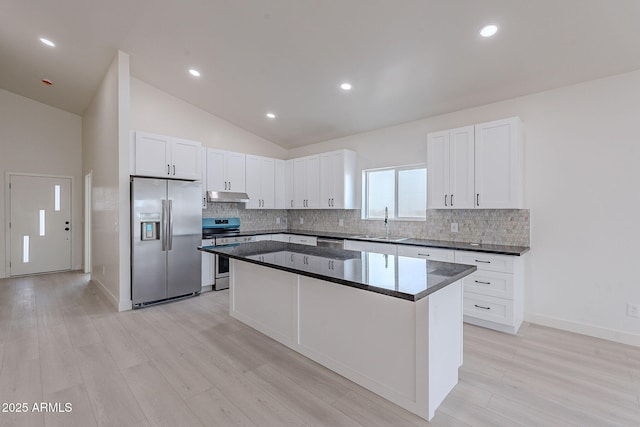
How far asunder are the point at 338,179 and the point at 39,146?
20.0ft

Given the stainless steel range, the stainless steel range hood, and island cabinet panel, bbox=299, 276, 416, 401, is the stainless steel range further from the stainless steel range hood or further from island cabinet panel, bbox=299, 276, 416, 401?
island cabinet panel, bbox=299, 276, 416, 401

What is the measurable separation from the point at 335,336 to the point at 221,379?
95cm

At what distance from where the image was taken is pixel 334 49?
3148mm

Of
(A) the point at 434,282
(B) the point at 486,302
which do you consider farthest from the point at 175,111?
(B) the point at 486,302

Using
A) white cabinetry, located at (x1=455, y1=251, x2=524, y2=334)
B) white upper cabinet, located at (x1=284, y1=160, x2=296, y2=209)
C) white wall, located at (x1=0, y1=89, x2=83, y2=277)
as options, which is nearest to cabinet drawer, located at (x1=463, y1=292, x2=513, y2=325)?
white cabinetry, located at (x1=455, y1=251, x2=524, y2=334)

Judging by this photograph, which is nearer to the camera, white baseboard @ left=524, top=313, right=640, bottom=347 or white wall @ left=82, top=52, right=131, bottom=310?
white baseboard @ left=524, top=313, right=640, bottom=347

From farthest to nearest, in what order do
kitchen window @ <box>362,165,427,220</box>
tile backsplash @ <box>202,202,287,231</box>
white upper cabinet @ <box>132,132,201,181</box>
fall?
tile backsplash @ <box>202,202,287,231</box>
kitchen window @ <box>362,165,427,220</box>
white upper cabinet @ <box>132,132,201,181</box>

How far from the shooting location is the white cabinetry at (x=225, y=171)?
5.02 metres

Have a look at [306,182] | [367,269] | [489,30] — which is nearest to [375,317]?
[367,269]

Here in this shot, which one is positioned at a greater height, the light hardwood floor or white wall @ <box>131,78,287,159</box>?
white wall @ <box>131,78,287,159</box>

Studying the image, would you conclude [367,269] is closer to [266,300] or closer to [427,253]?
[266,300]

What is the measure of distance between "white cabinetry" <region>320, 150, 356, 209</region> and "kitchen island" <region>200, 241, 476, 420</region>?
2.32 m

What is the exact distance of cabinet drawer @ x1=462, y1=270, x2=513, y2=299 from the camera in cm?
312

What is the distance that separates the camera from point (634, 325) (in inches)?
113
